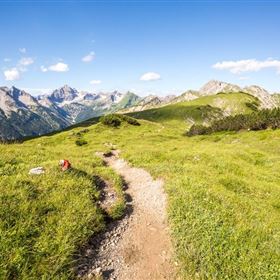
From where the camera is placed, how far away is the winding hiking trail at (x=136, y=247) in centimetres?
893

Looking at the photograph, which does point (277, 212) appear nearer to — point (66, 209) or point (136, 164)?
point (66, 209)

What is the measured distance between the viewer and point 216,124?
109375 mm

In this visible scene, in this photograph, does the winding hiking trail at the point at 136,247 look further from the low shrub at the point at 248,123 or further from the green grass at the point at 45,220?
the low shrub at the point at 248,123

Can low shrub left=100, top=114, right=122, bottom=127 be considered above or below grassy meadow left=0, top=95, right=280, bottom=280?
below

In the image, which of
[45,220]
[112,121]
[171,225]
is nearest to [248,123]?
[112,121]

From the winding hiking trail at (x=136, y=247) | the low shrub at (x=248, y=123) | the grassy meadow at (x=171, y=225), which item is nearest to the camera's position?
the grassy meadow at (x=171, y=225)

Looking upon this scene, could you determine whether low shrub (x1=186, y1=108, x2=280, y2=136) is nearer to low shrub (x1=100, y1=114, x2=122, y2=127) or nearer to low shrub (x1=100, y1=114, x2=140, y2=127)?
low shrub (x1=100, y1=114, x2=140, y2=127)

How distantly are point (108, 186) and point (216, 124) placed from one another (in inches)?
3887

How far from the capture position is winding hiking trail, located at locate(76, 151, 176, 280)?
8.93 metres

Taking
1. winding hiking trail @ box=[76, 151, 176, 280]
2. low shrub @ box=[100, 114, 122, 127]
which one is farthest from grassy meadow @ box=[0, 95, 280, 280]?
low shrub @ box=[100, 114, 122, 127]

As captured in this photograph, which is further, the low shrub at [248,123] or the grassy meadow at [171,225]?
the low shrub at [248,123]

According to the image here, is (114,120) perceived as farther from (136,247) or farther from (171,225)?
(136,247)

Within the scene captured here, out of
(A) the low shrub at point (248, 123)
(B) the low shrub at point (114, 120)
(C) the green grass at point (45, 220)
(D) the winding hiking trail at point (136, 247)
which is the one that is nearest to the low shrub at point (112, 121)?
(B) the low shrub at point (114, 120)

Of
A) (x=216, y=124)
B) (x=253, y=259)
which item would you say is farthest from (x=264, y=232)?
(x=216, y=124)
